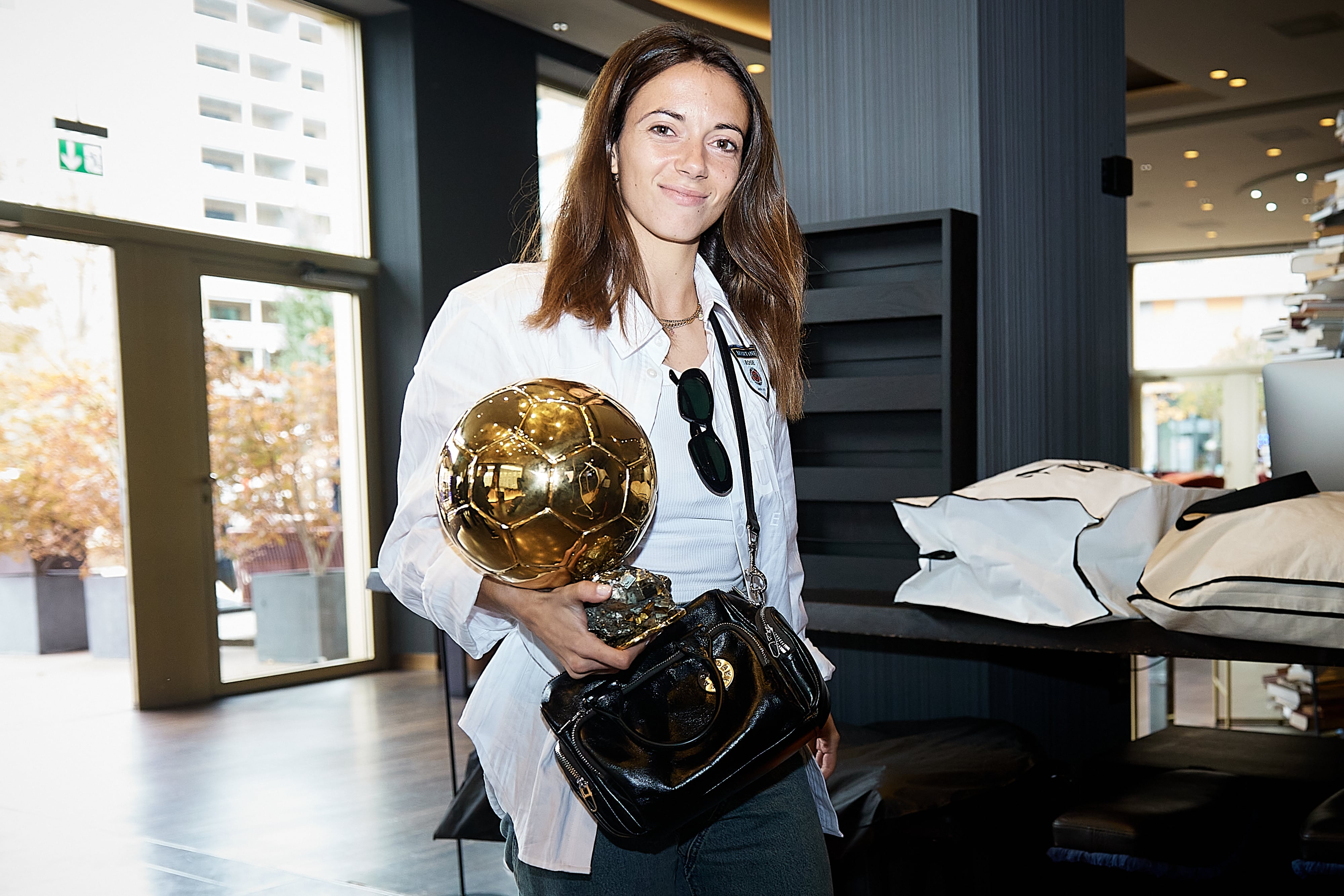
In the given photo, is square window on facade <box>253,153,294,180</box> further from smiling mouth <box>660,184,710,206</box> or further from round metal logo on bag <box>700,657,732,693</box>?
round metal logo on bag <box>700,657,732,693</box>

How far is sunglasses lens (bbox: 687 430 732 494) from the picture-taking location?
1.16 meters

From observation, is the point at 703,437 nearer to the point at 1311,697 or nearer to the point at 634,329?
the point at 634,329

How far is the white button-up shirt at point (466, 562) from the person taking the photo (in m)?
1.05

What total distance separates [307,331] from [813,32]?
14.8 feet

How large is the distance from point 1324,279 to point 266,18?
5.43 metres

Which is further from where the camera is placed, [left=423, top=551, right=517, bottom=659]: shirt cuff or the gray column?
the gray column

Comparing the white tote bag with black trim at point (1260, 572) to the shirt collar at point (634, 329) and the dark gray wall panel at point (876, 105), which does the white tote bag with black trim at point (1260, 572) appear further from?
the dark gray wall panel at point (876, 105)

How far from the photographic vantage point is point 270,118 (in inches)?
253

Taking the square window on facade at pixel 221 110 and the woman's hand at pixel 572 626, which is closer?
the woman's hand at pixel 572 626

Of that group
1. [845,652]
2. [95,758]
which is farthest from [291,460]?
[845,652]

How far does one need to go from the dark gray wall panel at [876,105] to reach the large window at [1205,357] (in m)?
12.7

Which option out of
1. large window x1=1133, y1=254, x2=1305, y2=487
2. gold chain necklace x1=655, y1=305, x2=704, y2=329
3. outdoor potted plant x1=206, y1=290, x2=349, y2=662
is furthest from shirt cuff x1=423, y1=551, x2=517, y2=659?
large window x1=1133, y1=254, x2=1305, y2=487

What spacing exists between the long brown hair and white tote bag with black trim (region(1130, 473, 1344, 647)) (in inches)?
24.0

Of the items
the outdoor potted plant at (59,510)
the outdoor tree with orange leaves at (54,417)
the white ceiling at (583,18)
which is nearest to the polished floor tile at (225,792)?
the outdoor potted plant at (59,510)
